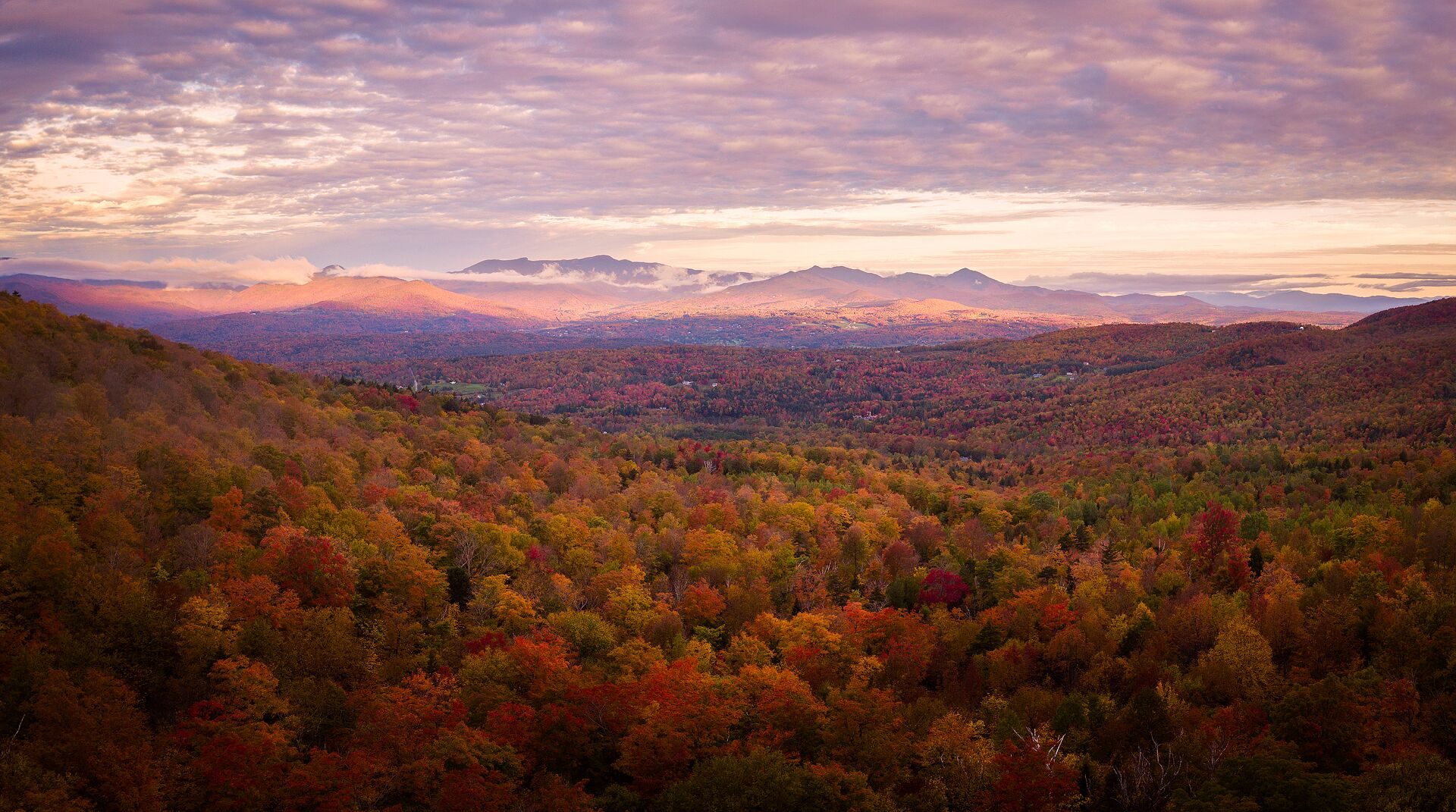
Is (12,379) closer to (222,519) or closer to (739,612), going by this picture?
(222,519)

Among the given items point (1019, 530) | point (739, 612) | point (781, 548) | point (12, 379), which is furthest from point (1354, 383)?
point (12, 379)

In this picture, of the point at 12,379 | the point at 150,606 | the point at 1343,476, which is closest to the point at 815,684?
the point at 150,606

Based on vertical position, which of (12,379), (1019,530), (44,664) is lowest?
(1019,530)

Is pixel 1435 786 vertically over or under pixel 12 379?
under

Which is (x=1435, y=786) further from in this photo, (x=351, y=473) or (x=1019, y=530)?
(x=351, y=473)

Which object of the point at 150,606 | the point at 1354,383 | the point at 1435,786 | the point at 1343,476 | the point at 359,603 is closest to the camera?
the point at 1435,786

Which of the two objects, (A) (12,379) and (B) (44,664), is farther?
(A) (12,379)

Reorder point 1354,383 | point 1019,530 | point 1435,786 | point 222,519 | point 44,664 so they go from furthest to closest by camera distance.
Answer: point 1354,383
point 1019,530
point 222,519
point 44,664
point 1435,786
